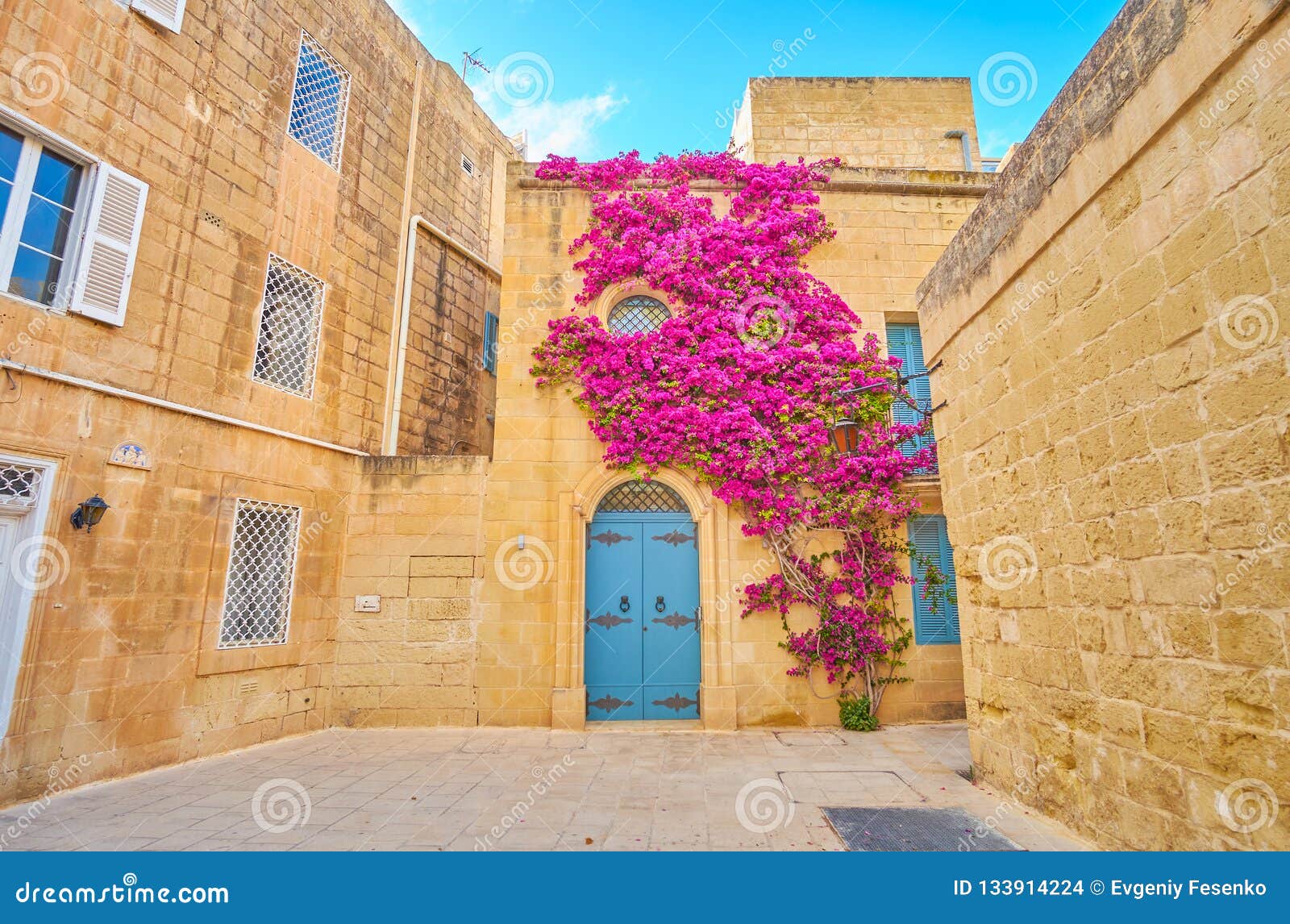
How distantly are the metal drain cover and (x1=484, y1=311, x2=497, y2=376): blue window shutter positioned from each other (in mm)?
8172

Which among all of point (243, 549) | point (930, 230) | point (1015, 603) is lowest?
point (1015, 603)

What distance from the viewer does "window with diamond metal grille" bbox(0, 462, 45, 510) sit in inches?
180

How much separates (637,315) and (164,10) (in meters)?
5.32

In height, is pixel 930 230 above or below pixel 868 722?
above

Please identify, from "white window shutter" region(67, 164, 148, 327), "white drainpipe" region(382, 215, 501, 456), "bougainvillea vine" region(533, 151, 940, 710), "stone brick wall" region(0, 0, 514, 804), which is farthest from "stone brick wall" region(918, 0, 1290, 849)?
"white window shutter" region(67, 164, 148, 327)

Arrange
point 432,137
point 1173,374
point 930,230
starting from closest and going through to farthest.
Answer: point 1173,374
point 930,230
point 432,137

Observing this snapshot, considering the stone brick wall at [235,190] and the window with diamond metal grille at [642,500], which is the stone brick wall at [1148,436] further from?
the stone brick wall at [235,190]

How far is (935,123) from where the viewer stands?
31.8 feet

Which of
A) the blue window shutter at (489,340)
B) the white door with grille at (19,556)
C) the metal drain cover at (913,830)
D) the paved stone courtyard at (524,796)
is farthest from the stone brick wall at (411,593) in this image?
the metal drain cover at (913,830)

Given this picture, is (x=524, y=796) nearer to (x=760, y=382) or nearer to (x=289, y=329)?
(x=760, y=382)

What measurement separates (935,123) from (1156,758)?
31.8 feet

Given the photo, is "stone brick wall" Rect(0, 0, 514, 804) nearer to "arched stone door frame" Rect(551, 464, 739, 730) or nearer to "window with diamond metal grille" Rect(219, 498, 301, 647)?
"window with diamond metal grille" Rect(219, 498, 301, 647)

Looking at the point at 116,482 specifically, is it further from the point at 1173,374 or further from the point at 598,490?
the point at 1173,374

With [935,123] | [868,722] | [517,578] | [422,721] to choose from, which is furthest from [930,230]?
[422,721]
